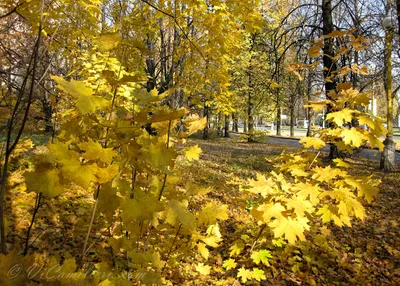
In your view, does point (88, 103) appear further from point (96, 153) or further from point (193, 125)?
point (193, 125)

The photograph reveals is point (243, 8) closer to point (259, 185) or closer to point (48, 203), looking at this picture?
point (259, 185)

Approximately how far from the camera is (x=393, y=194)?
237 inches

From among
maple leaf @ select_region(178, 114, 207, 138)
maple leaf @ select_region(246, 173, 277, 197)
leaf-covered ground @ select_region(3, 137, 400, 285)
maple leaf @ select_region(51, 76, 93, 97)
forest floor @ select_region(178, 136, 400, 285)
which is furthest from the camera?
forest floor @ select_region(178, 136, 400, 285)

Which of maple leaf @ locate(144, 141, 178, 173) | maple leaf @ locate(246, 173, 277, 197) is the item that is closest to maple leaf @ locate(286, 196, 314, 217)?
maple leaf @ locate(246, 173, 277, 197)

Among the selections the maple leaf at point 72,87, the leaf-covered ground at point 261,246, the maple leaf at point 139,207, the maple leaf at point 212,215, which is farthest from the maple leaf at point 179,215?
the leaf-covered ground at point 261,246

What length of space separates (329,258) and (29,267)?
3.51 m

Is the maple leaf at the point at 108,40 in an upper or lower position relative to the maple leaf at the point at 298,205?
upper

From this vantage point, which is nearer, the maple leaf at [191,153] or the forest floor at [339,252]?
the maple leaf at [191,153]

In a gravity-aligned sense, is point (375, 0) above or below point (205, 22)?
above

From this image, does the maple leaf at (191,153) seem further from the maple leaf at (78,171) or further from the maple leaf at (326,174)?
the maple leaf at (326,174)

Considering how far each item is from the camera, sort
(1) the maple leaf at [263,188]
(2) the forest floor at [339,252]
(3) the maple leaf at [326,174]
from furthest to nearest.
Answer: (2) the forest floor at [339,252], (1) the maple leaf at [263,188], (3) the maple leaf at [326,174]

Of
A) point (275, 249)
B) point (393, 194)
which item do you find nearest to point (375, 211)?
point (393, 194)

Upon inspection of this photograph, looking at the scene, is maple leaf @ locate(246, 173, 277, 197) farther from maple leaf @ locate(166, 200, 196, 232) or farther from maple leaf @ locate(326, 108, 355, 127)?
maple leaf @ locate(166, 200, 196, 232)

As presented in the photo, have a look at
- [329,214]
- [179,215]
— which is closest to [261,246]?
[329,214]
